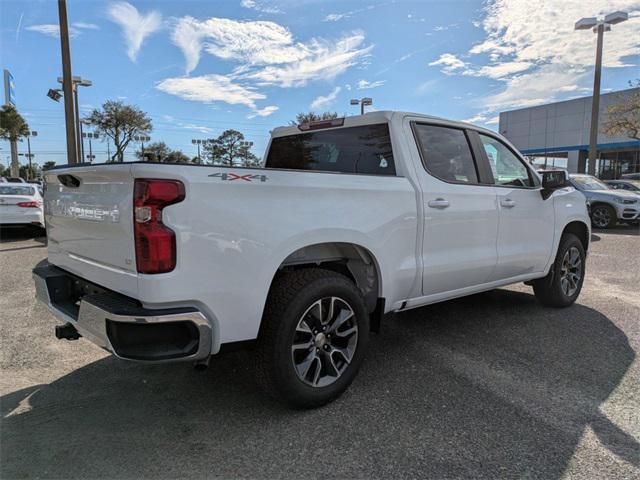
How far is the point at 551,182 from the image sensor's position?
484 cm

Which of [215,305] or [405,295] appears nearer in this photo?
[215,305]

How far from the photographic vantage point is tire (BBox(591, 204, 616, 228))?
1325cm

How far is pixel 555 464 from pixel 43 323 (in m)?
4.64

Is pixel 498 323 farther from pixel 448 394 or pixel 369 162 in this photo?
pixel 369 162

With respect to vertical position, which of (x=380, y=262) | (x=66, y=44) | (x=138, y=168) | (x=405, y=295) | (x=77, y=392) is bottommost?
(x=77, y=392)

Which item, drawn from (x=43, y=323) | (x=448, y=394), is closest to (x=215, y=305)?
(x=448, y=394)

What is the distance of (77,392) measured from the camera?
3305 mm

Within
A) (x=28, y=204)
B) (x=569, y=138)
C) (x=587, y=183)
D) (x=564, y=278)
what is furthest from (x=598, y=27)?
(x=569, y=138)

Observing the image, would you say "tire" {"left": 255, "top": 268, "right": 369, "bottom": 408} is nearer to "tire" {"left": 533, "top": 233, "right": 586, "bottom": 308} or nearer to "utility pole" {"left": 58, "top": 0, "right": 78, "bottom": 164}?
"tire" {"left": 533, "top": 233, "right": 586, "bottom": 308}

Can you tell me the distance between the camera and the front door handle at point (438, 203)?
12.0 feet

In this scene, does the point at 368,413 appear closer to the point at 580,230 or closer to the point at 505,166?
the point at 505,166

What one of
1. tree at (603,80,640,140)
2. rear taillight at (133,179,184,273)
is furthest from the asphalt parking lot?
tree at (603,80,640,140)

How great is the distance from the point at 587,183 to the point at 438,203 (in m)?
12.9

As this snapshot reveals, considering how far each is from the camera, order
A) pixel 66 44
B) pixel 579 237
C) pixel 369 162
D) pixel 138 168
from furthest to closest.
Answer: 1. pixel 66 44
2. pixel 579 237
3. pixel 369 162
4. pixel 138 168
